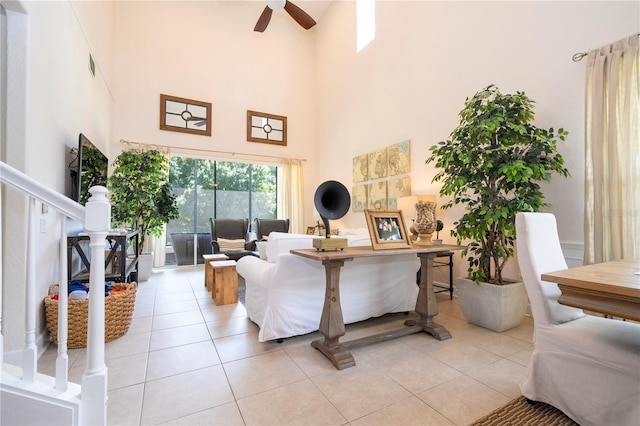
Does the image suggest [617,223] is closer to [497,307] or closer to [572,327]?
[497,307]

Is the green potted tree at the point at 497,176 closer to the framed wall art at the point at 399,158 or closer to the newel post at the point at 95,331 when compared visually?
the framed wall art at the point at 399,158

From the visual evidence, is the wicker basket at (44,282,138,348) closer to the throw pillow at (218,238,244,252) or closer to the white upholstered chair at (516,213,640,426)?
the throw pillow at (218,238,244,252)

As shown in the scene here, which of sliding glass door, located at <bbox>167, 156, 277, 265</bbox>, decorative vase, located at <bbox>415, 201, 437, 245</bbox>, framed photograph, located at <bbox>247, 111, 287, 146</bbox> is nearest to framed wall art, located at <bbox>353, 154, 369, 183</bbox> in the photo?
framed photograph, located at <bbox>247, 111, 287, 146</bbox>

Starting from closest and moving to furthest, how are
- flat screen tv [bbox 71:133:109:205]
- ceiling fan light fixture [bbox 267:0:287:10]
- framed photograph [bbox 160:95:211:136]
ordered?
1. flat screen tv [bbox 71:133:109:205]
2. ceiling fan light fixture [bbox 267:0:287:10]
3. framed photograph [bbox 160:95:211:136]

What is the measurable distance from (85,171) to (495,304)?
4.12 m

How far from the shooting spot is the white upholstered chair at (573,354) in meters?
1.15

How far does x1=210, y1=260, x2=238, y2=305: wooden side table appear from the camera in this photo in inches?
125

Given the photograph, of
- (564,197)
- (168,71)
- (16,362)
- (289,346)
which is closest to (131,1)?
(168,71)

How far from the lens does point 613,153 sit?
6.95ft

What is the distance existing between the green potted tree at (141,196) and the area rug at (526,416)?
4.62 meters

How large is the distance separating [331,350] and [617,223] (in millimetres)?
2277

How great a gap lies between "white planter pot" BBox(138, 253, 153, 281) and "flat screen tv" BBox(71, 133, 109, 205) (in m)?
1.42

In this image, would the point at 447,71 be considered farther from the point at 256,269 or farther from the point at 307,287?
the point at 256,269

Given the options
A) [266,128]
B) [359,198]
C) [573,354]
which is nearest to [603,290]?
[573,354]
